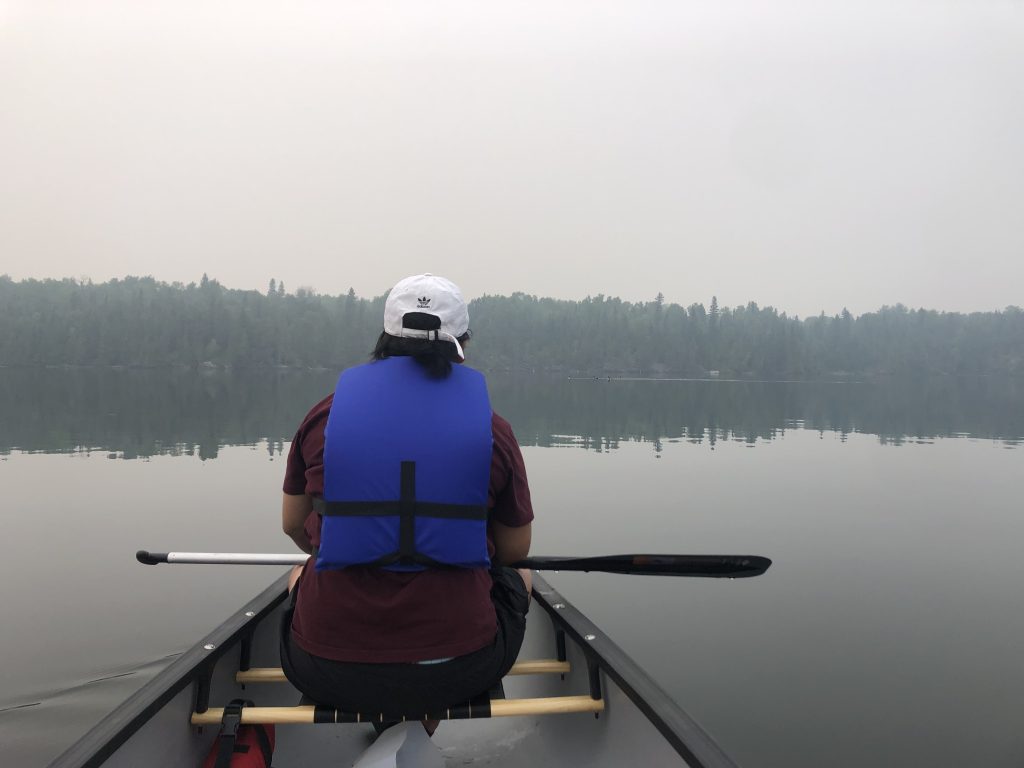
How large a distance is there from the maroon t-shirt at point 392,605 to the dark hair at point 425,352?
235 millimetres

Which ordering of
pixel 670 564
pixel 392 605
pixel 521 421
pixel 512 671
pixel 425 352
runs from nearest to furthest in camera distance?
pixel 392 605 < pixel 425 352 < pixel 670 564 < pixel 512 671 < pixel 521 421

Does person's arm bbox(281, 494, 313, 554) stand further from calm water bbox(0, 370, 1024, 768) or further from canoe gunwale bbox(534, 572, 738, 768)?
calm water bbox(0, 370, 1024, 768)

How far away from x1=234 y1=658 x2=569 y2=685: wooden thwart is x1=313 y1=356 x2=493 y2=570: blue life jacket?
130cm

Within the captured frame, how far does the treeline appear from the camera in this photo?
310 feet

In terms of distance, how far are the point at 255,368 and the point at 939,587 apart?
98729mm

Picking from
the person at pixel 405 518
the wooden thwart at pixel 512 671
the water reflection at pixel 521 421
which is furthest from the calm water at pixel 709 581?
the person at pixel 405 518

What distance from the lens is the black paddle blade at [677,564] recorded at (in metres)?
3.15

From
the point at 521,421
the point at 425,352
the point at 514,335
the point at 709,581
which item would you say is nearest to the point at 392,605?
the point at 425,352

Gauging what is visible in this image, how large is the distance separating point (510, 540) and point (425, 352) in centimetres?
75

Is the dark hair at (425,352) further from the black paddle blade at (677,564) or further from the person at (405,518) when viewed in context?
the black paddle blade at (677,564)

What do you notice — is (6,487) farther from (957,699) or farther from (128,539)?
(957,699)

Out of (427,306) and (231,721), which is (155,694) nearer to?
(231,721)

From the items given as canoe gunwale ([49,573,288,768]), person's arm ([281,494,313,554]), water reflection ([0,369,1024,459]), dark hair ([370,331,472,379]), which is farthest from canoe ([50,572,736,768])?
water reflection ([0,369,1024,459])

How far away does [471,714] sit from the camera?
247 cm
